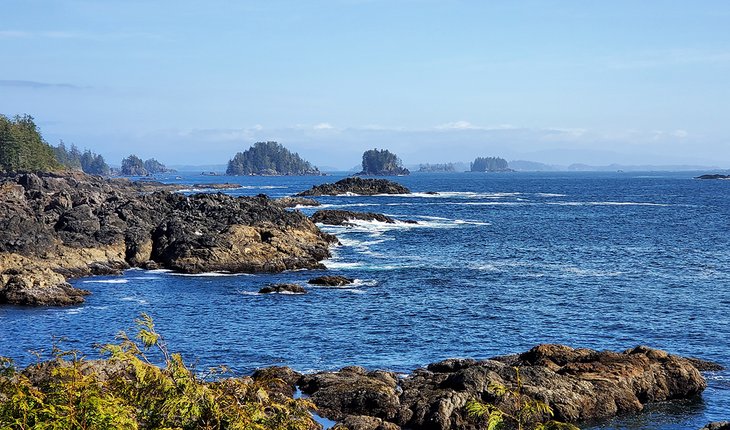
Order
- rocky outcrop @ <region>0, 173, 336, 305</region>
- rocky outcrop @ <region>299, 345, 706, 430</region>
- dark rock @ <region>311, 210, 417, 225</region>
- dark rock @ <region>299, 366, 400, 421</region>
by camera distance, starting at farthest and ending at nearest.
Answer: dark rock @ <region>311, 210, 417, 225</region>
rocky outcrop @ <region>0, 173, 336, 305</region>
dark rock @ <region>299, 366, 400, 421</region>
rocky outcrop @ <region>299, 345, 706, 430</region>

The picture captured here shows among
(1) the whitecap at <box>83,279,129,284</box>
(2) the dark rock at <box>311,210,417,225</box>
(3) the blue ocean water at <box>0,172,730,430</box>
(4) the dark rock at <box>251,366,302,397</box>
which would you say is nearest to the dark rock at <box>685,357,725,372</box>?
(3) the blue ocean water at <box>0,172,730,430</box>

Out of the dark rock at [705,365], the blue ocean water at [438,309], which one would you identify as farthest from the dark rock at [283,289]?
the dark rock at [705,365]

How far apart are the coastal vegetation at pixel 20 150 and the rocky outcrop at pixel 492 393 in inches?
5685

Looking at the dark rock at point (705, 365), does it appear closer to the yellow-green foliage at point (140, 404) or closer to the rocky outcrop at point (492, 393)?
the rocky outcrop at point (492, 393)

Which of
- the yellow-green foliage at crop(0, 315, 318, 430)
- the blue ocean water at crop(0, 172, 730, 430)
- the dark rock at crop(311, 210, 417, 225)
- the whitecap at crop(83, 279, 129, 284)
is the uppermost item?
the yellow-green foliage at crop(0, 315, 318, 430)

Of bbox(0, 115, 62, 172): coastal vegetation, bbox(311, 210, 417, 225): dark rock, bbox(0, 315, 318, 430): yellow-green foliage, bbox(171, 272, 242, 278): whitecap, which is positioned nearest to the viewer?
bbox(0, 315, 318, 430): yellow-green foliage

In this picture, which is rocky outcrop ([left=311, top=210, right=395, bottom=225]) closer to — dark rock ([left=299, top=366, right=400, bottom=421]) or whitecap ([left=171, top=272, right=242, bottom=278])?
whitecap ([left=171, top=272, right=242, bottom=278])

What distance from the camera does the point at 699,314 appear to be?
172ft

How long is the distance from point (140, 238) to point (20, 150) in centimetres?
10077

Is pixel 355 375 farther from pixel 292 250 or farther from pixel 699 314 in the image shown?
pixel 292 250

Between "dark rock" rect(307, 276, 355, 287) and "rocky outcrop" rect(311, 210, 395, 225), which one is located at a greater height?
"rocky outcrop" rect(311, 210, 395, 225)

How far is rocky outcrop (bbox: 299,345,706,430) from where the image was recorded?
31266mm

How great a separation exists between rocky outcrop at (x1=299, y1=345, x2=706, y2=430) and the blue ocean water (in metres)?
1.15

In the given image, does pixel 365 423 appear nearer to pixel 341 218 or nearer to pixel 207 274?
pixel 207 274
